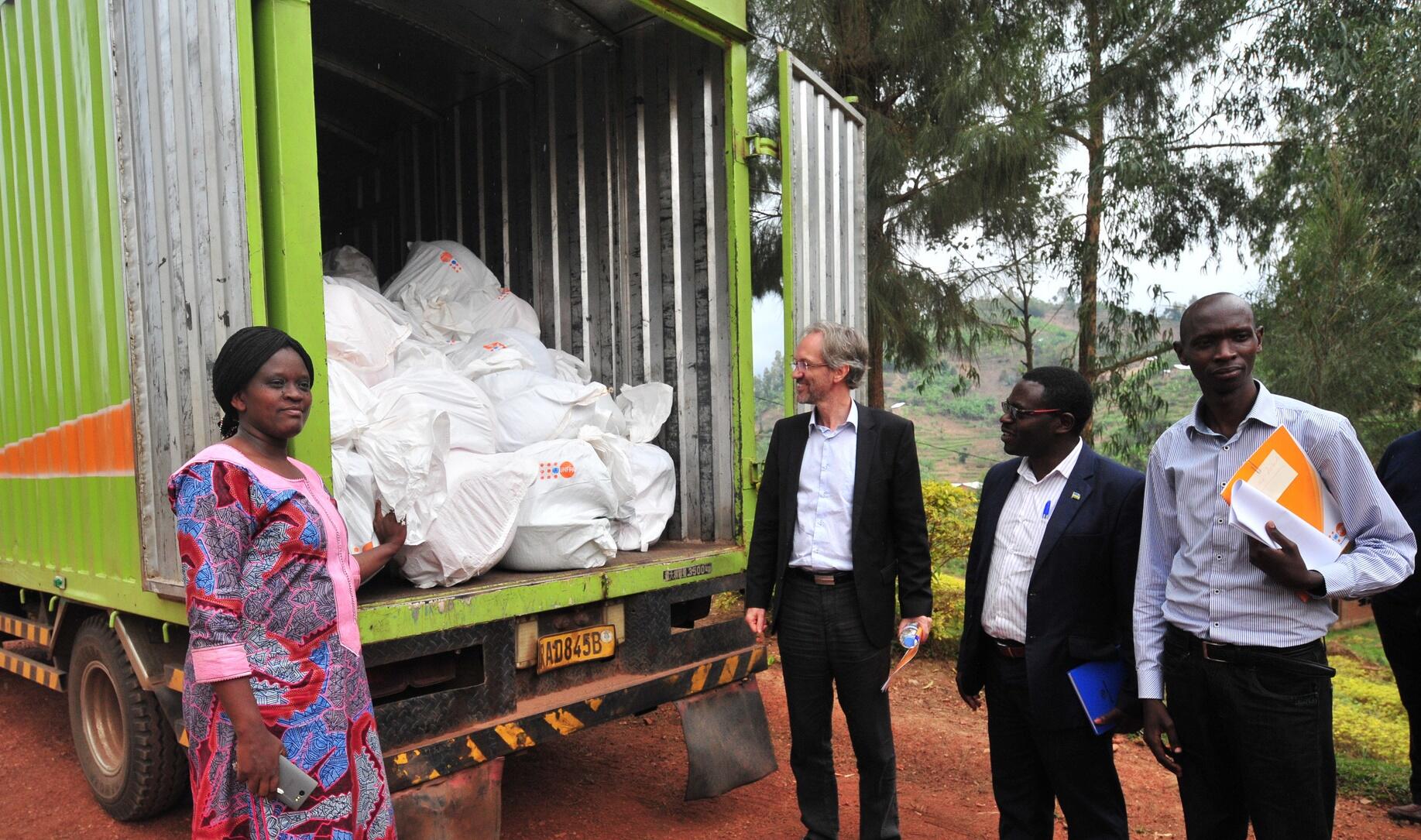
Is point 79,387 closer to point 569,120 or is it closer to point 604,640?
point 604,640

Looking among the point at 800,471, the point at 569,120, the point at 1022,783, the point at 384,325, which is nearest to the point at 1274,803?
the point at 1022,783

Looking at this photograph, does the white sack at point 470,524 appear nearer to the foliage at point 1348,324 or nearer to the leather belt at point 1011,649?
the leather belt at point 1011,649

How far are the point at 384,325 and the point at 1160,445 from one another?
2.74 m

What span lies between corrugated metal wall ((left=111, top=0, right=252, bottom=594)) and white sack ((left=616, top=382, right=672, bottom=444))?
173 centimetres

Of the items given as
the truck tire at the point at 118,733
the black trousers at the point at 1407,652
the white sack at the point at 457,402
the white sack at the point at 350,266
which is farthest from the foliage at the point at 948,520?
the truck tire at the point at 118,733

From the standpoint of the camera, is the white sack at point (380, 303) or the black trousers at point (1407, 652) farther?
the white sack at point (380, 303)

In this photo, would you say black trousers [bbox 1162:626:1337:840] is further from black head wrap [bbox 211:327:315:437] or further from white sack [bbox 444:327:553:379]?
white sack [bbox 444:327:553:379]

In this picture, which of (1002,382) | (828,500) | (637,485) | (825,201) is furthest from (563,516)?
(1002,382)

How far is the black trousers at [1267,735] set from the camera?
1.98 m

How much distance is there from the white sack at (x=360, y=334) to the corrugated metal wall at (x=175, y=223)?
2.28 ft

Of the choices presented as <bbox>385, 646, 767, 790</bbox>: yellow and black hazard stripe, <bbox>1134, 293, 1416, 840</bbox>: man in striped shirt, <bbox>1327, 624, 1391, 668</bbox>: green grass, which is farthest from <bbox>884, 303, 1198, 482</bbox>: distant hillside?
<bbox>1134, 293, 1416, 840</bbox>: man in striped shirt

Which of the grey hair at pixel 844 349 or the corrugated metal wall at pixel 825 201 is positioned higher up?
the corrugated metal wall at pixel 825 201

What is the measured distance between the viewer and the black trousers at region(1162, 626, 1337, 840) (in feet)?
6.50

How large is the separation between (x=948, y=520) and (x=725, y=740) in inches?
113
